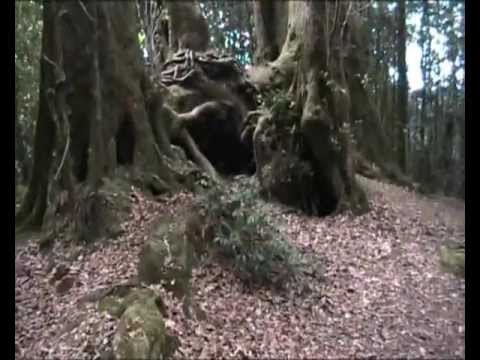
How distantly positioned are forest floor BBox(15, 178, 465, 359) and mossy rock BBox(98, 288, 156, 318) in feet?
0.20

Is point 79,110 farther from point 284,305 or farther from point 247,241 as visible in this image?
point 284,305

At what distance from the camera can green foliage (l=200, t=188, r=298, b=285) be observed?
4102mm

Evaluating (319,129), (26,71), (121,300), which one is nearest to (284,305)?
(121,300)

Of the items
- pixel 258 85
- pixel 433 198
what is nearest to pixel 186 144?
pixel 258 85

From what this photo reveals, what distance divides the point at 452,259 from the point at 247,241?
163 centimetres

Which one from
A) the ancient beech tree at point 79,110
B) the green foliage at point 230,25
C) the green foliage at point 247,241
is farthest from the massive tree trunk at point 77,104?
the green foliage at point 230,25

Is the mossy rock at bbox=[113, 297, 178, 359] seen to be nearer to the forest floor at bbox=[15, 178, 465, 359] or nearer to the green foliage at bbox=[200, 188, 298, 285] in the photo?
the forest floor at bbox=[15, 178, 465, 359]

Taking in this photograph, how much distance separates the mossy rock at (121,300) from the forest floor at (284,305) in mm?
62

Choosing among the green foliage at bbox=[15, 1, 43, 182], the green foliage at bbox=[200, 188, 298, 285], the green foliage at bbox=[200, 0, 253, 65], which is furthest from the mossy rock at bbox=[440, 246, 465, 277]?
the green foliage at bbox=[200, 0, 253, 65]

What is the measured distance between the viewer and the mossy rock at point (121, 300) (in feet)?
10.6

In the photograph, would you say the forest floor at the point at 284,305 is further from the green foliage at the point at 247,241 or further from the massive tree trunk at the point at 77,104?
the massive tree trunk at the point at 77,104

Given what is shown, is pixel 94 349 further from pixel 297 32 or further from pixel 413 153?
pixel 297 32

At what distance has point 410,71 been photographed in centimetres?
523
